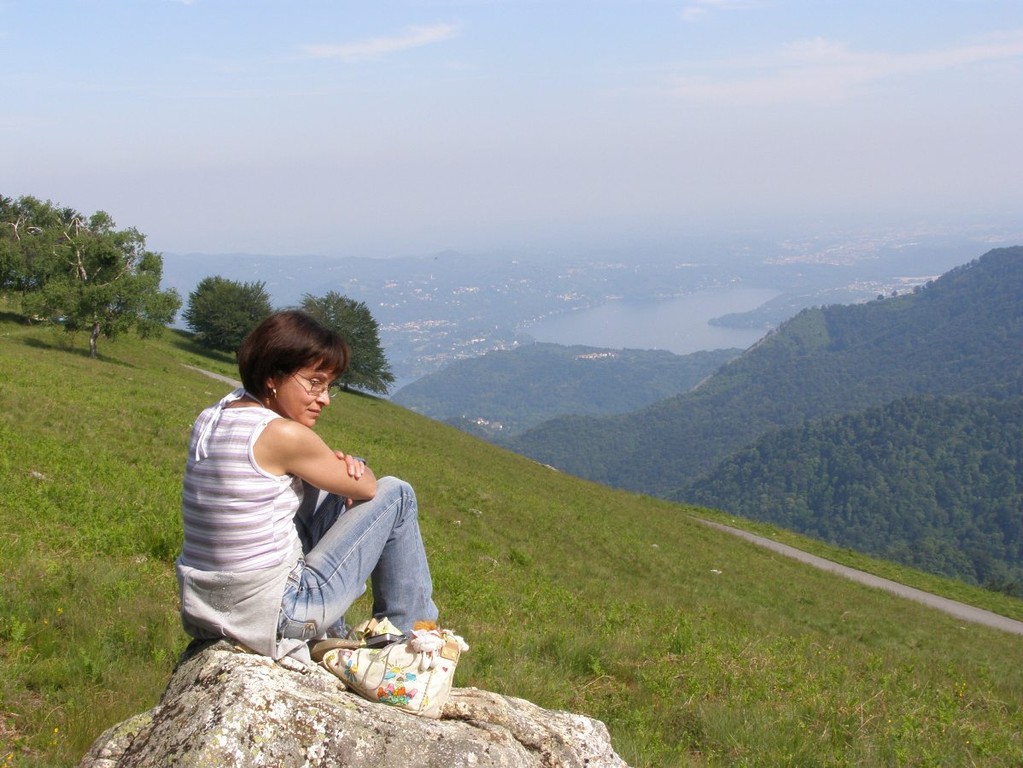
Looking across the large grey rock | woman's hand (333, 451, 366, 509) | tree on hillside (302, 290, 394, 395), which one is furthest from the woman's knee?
tree on hillside (302, 290, 394, 395)

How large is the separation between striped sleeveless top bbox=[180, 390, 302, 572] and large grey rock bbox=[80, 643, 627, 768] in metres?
0.45

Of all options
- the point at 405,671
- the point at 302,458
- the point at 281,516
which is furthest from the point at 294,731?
the point at 302,458

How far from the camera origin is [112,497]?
365 inches

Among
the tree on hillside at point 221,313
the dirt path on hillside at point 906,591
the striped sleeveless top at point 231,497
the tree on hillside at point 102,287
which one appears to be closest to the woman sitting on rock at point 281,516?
the striped sleeveless top at point 231,497

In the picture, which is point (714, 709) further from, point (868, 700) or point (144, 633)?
point (144, 633)

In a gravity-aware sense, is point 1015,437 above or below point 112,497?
below

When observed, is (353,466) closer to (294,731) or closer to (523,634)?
(294,731)

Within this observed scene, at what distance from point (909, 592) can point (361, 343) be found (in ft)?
147

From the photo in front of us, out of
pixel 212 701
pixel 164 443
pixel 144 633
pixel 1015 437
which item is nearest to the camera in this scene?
pixel 212 701

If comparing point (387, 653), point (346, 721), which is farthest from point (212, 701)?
point (387, 653)

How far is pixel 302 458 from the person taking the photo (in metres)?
3.84

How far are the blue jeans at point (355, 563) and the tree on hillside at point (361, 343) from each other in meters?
53.9

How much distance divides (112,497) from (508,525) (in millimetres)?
10585

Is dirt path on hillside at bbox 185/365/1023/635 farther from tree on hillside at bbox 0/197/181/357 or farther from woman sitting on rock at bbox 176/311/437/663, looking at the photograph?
tree on hillside at bbox 0/197/181/357
